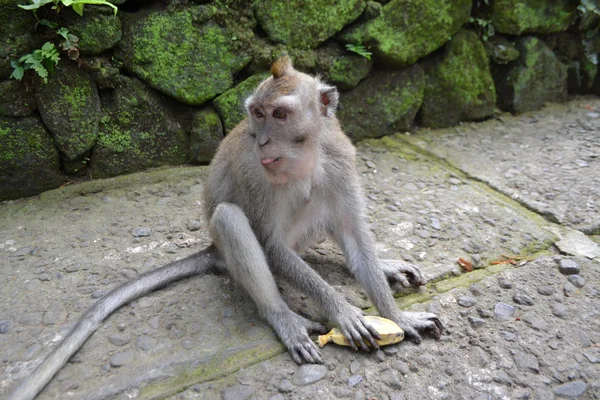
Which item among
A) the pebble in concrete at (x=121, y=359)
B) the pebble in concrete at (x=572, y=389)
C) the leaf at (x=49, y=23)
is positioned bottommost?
the pebble in concrete at (x=572, y=389)

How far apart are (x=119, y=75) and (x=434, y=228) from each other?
249 centimetres

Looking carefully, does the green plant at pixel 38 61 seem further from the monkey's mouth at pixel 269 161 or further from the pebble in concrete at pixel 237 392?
the pebble in concrete at pixel 237 392

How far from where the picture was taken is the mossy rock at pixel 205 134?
13.0 feet

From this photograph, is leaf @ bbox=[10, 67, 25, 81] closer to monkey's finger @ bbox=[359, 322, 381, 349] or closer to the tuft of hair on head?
the tuft of hair on head

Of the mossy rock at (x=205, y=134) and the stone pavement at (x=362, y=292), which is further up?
the mossy rock at (x=205, y=134)

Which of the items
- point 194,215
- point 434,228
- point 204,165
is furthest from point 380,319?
point 204,165

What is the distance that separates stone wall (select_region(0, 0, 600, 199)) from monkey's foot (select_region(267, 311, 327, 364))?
1.94m

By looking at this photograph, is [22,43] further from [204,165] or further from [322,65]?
[322,65]

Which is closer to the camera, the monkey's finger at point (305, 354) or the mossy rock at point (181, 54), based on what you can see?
the monkey's finger at point (305, 354)

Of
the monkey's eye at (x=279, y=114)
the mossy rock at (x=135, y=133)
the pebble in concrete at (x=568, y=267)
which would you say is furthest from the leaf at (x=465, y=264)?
the mossy rock at (x=135, y=133)

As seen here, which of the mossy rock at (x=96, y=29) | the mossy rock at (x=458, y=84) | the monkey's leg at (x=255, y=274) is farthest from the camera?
the mossy rock at (x=458, y=84)

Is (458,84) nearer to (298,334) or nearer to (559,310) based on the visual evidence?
(559,310)

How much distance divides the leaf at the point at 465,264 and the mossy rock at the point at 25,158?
2.88m

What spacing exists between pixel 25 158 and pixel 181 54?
1.33 metres
